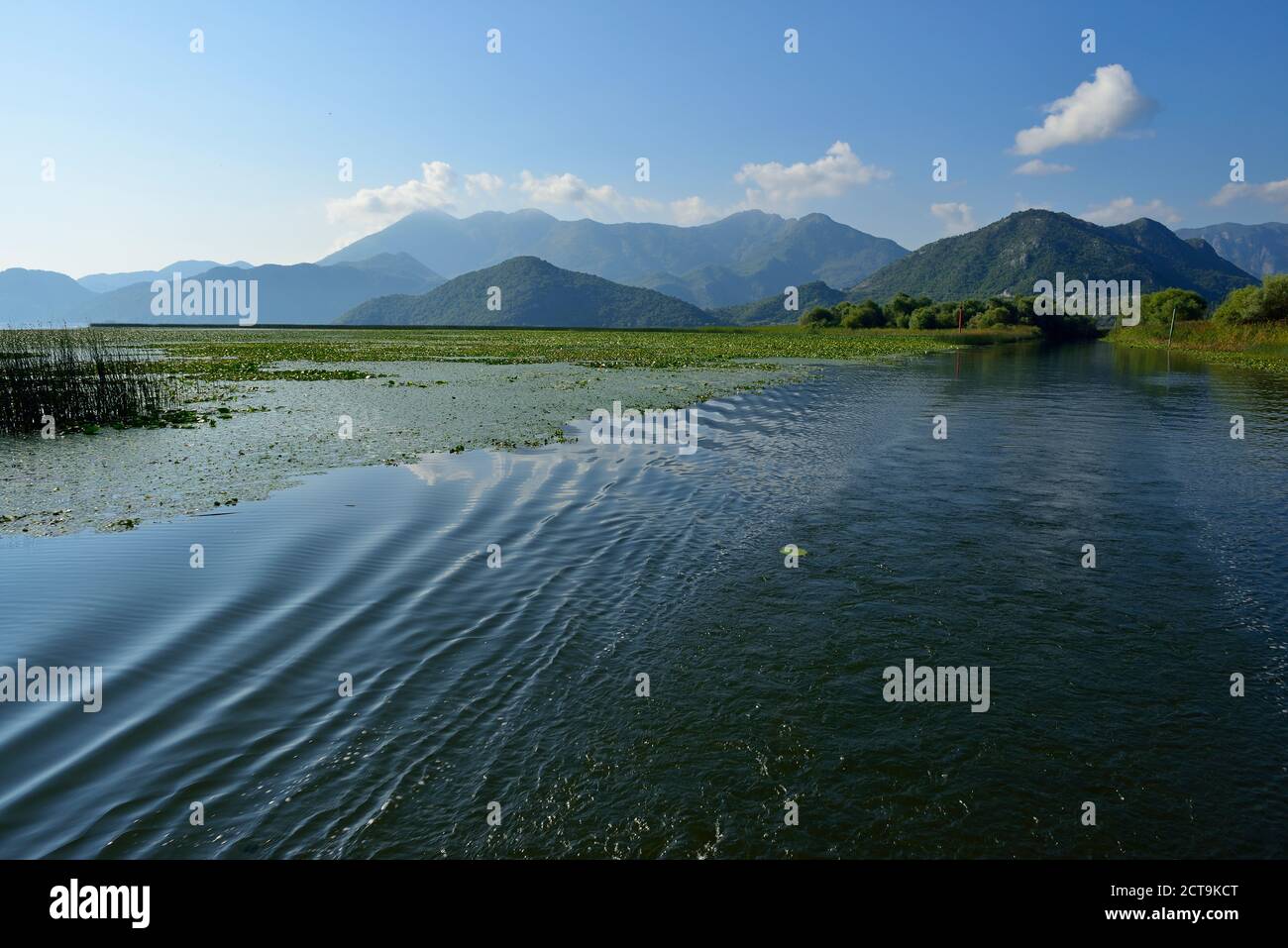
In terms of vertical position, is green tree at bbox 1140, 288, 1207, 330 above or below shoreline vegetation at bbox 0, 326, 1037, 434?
above

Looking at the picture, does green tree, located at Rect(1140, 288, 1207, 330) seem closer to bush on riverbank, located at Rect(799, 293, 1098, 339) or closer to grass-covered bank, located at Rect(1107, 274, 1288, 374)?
grass-covered bank, located at Rect(1107, 274, 1288, 374)

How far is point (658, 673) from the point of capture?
9.34 metres

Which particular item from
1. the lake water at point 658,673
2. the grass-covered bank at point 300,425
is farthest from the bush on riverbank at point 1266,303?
the lake water at point 658,673

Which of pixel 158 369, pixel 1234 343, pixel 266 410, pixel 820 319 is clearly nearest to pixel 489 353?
pixel 158 369

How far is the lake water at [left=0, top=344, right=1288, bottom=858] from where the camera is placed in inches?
255

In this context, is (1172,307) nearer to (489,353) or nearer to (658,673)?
(489,353)

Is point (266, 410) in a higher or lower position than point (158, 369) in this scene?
lower

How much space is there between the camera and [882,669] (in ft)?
30.6

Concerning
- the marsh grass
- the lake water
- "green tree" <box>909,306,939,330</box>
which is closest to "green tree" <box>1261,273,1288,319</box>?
"green tree" <box>909,306,939,330</box>

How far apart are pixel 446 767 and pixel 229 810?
6.47ft

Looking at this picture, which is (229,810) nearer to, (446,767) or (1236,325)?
(446,767)

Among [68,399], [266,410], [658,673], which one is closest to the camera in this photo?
[658,673]

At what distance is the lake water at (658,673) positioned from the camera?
21.2ft

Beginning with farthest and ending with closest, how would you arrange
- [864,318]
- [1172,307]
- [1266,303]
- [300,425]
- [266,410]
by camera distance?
1. [864,318]
2. [1172,307]
3. [1266,303]
4. [266,410]
5. [300,425]
